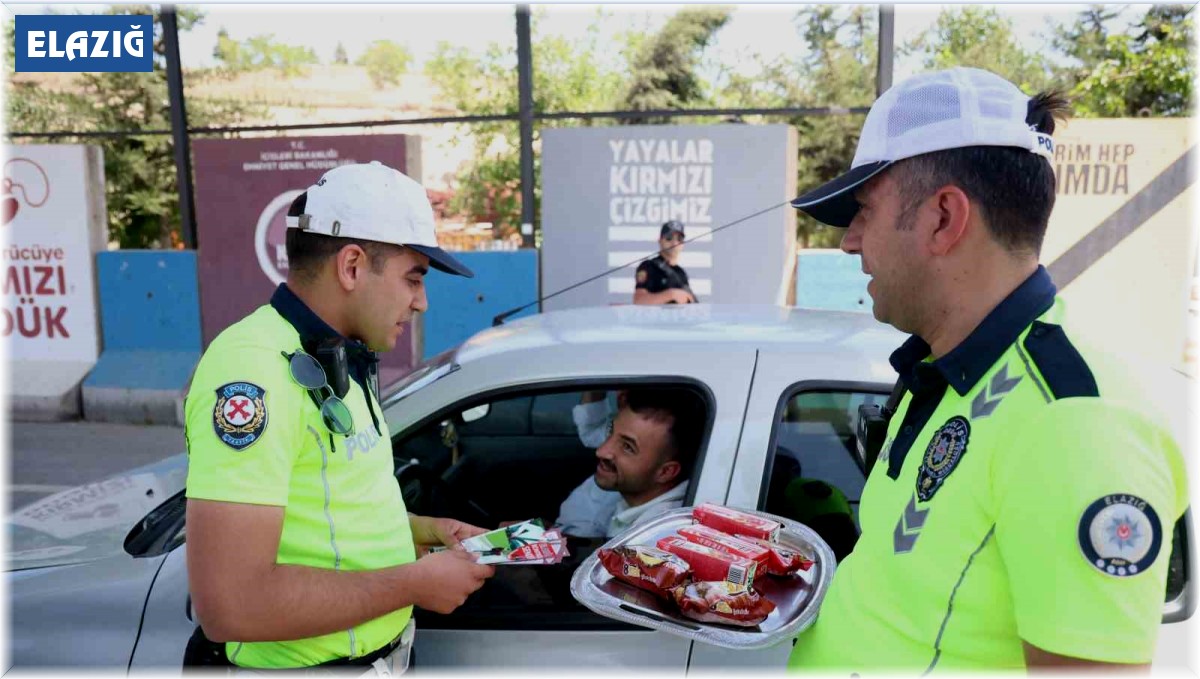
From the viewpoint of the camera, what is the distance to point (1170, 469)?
0.96m

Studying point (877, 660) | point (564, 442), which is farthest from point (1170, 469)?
point (564, 442)

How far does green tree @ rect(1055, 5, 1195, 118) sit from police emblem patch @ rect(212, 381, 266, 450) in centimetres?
1013

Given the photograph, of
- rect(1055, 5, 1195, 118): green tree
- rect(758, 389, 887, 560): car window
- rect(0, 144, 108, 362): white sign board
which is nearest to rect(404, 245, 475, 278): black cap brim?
rect(758, 389, 887, 560): car window

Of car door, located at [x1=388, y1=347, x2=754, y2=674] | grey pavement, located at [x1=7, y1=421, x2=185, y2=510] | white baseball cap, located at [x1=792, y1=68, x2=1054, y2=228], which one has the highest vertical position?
white baseball cap, located at [x1=792, y1=68, x2=1054, y2=228]

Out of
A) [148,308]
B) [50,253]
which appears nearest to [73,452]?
[148,308]

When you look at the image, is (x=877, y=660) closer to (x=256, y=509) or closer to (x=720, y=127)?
(x=256, y=509)

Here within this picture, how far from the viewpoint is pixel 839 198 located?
1.32 meters

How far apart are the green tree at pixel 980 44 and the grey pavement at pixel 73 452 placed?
45.5 feet

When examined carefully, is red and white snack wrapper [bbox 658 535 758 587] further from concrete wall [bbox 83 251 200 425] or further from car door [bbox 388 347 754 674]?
concrete wall [bbox 83 251 200 425]

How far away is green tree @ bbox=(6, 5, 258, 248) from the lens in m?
13.5

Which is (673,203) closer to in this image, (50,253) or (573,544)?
(50,253)

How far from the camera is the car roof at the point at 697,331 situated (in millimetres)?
2189

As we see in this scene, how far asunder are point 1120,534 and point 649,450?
5.00ft

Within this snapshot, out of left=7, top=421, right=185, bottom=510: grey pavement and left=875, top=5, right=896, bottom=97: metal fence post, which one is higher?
left=875, top=5, right=896, bottom=97: metal fence post
